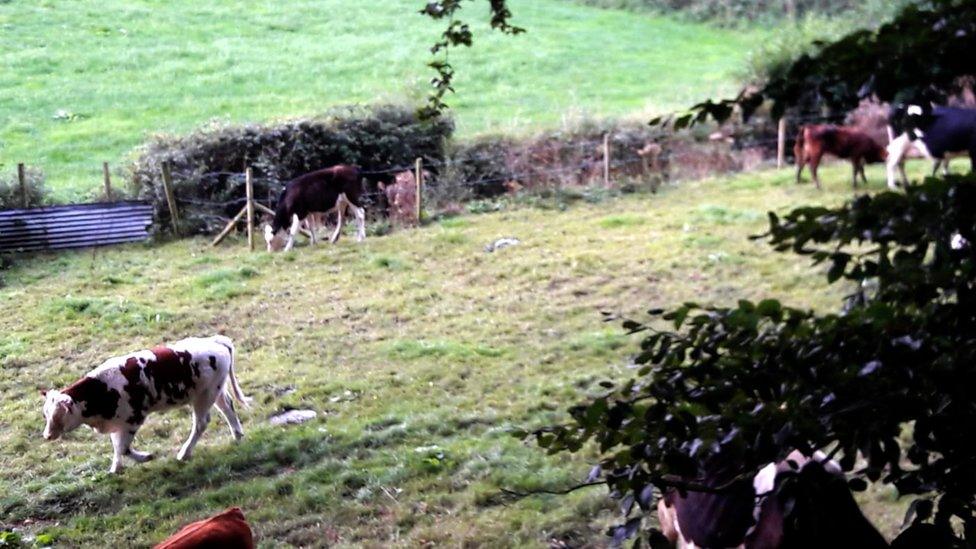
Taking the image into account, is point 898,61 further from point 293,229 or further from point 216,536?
point 293,229

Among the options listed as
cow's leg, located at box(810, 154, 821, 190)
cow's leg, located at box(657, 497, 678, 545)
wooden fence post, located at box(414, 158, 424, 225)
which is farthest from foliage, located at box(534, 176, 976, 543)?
cow's leg, located at box(810, 154, 821, 190)

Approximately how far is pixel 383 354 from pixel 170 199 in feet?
23.4

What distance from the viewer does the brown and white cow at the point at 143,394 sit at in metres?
7.14

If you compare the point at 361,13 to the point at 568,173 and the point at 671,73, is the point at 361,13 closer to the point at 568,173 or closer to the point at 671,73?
the point at 671,73

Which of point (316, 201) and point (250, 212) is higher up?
point (316, 201)

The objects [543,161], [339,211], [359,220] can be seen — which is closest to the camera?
[359,220]

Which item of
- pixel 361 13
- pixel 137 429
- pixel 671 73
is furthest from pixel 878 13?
pixel 137 429

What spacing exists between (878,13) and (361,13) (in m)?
14.1

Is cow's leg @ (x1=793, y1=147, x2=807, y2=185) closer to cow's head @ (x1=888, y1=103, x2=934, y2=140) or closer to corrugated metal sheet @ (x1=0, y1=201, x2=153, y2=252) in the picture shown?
corrugated metal sheet @ (x1=0, y1=201, x2=153, y2=252)

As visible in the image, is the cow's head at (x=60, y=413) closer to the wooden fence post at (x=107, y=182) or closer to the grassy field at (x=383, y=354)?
the grassy field at (x=383, y=354)

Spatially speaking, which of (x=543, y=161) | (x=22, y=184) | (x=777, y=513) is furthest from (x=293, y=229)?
(x=777, y=513)

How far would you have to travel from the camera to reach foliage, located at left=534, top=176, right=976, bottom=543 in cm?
197

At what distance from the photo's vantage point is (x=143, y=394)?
7305mm

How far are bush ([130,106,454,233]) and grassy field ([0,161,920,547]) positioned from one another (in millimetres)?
1067
